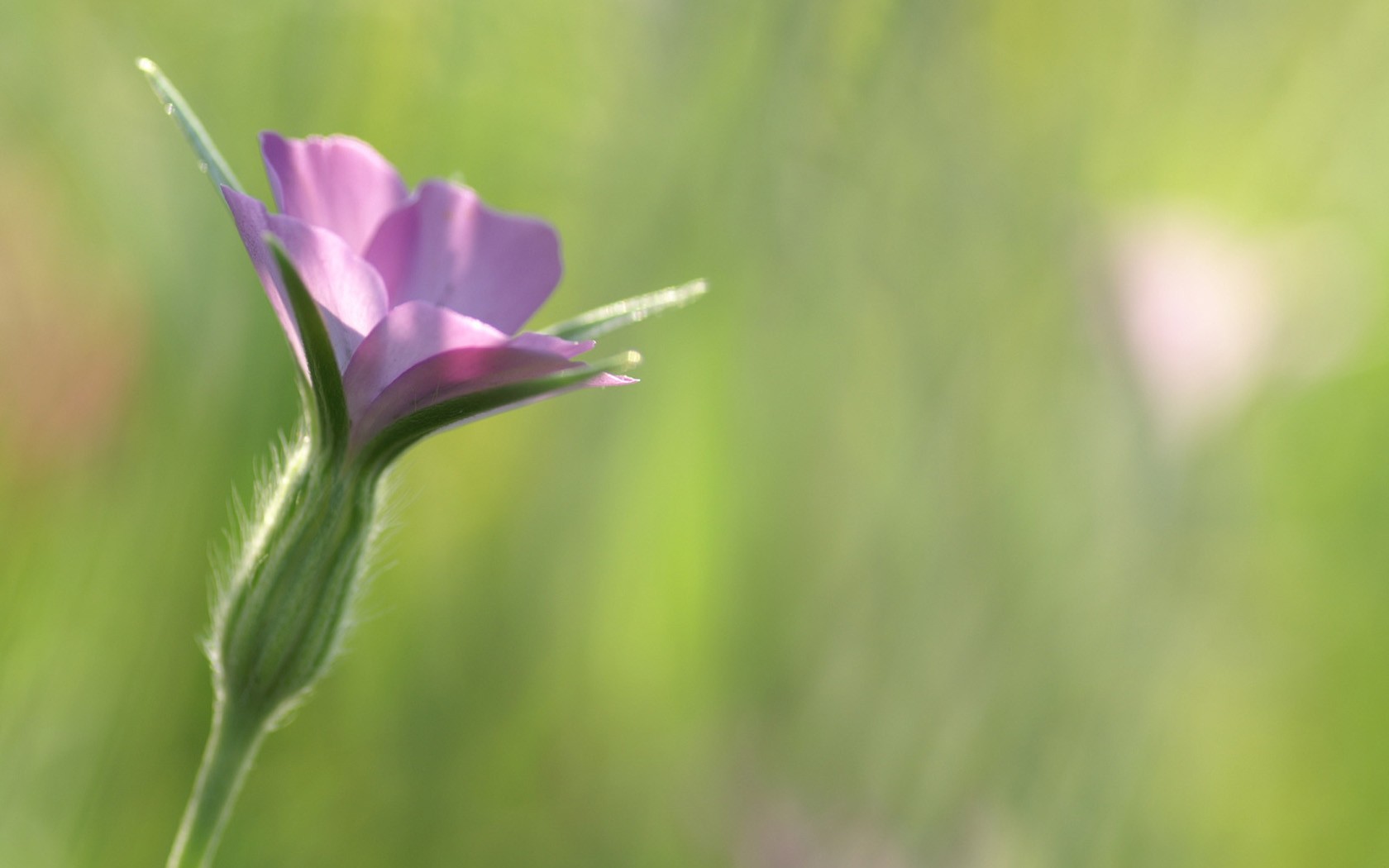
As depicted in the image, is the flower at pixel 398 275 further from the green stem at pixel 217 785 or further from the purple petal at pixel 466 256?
the green stem at pixel 217 785

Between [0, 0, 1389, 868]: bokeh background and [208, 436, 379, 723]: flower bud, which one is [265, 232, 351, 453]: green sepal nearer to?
[208, 436, 379, 723]: flower bud

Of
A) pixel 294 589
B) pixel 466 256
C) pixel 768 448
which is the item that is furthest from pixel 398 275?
pixel 768 448

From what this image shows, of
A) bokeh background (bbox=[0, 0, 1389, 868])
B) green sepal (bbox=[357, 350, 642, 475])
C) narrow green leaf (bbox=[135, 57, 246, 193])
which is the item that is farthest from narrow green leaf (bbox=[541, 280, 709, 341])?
bokeh background (bbox=[0, 0, 1389, 868])

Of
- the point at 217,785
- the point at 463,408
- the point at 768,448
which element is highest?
the point at 768,448

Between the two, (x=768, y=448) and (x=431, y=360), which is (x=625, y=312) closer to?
(x=431, y=360)

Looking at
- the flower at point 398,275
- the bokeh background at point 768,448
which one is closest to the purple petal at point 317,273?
the flower at point 398,275
